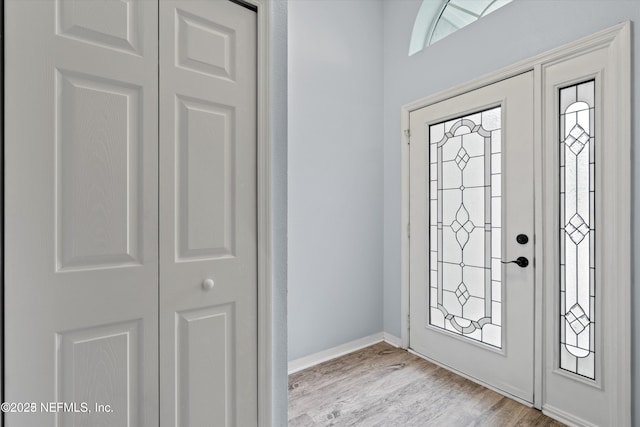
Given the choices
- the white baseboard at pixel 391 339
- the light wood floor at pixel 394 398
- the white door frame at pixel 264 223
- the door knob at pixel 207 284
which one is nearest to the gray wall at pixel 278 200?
the white door frame at pixel 264 223

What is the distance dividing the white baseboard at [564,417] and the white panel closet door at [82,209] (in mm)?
1968

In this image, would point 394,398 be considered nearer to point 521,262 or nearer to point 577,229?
point 521,262

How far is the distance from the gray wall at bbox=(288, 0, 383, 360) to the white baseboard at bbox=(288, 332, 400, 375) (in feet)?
0.13

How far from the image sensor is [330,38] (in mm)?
2510

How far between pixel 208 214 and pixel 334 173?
1481mm

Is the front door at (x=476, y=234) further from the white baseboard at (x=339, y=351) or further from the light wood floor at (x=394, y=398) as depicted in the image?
the white baseboard at (x=339, y=351)

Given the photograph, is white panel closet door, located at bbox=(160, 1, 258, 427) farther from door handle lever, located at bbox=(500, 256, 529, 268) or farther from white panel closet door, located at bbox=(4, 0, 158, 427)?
door handle lever, located at bbox=(500, 256, 529, 268)

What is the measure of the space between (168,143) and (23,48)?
419 mm

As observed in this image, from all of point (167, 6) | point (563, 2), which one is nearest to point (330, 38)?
point (563, 2)

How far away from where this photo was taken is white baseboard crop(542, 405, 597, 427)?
1.68 meters

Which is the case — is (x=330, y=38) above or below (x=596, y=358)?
above

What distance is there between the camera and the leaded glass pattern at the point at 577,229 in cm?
168

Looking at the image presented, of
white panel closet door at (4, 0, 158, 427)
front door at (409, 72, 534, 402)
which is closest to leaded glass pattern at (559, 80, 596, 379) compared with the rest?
front door at (409, 72, 534, 402)

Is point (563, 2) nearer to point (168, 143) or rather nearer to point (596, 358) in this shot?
→ point (596, 358)
